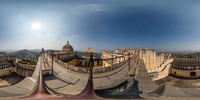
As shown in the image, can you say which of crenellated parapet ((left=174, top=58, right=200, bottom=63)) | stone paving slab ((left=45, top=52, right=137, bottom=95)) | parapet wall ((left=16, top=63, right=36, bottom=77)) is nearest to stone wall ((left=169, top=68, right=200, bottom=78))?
crenellated parapet ((left=174, top=58, right=200, bottom=63))

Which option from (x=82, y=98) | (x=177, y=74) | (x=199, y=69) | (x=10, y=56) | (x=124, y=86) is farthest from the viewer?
(x=177, y=74)

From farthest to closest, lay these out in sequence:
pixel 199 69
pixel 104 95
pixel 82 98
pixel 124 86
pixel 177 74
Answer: pixel 177 74
pixel 199 69
pixel 124 86
pixel 104 95
pixel 82 98

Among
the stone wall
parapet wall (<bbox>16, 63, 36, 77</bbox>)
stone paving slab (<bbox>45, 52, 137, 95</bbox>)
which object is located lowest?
the stone wall

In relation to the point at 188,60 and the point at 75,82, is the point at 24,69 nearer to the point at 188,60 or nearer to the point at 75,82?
the point at 75,82

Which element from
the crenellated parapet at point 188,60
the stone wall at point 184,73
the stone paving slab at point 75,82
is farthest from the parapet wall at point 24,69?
the crenellated parapet at point 188,60

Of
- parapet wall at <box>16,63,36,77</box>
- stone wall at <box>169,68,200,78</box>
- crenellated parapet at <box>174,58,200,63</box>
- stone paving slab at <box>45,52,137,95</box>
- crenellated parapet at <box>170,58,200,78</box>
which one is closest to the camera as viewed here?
stone paving slab at <box>45,52,137,95</box>

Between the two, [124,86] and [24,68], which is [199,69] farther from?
[24,68]

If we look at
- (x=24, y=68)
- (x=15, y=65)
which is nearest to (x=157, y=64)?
(x=24, y=68)

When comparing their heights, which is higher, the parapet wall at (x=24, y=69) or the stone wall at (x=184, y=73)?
the parapet wall at (x=24, y=69)

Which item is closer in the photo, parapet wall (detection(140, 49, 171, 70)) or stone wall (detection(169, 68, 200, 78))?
stone wall (detection(169, 68, 200, 78))

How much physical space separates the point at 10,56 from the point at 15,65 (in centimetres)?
62

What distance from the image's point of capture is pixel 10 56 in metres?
4.01

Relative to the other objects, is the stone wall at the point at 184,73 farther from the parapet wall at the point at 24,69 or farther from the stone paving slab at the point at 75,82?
the parapet wall at the point at 24,69

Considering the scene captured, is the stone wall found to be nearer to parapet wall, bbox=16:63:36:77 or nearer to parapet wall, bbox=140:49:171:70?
parapet wall, bbox=140:49:171:70
